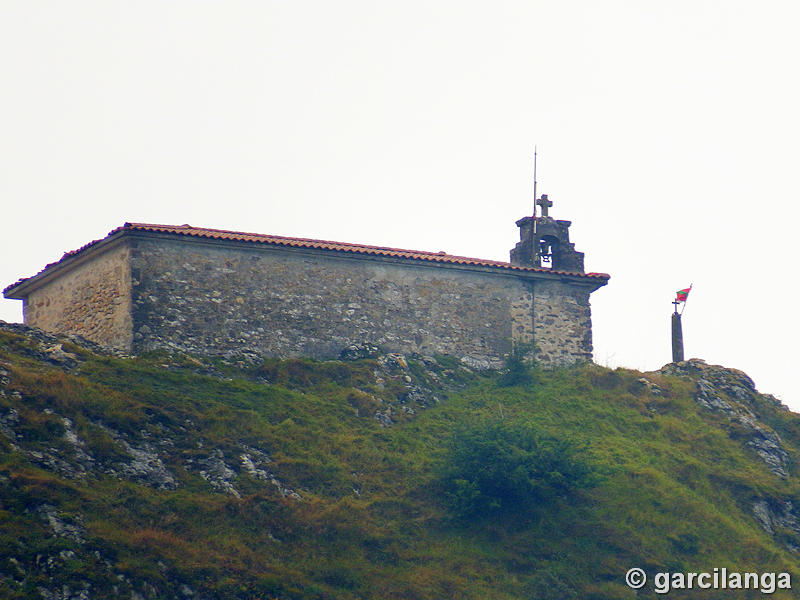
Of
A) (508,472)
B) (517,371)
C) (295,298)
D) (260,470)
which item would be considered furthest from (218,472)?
(517,371)

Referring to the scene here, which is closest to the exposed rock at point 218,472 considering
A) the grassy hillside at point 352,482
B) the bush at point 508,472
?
the grassy hillside at point 352,482

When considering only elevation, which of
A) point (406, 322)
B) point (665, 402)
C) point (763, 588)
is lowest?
point (763, 588)

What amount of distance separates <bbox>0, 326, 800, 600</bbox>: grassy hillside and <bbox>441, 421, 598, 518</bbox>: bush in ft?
0.45

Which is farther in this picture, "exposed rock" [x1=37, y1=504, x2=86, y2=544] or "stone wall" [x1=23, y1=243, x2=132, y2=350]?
"stone wall" [x1=23, y1=243, x2=132, y2=350]

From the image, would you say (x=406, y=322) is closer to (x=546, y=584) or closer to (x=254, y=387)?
(x=254, y=387)

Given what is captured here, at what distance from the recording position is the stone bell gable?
3447 cm

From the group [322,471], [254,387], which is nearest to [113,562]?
[322,471]

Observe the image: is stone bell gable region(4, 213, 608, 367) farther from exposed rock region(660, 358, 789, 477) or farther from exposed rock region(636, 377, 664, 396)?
exposed rock region(660, 358, 789, 477)

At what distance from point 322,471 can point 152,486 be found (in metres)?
4.93

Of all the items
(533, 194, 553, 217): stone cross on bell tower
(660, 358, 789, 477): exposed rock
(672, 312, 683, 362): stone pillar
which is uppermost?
(533, 194, 553, 217): stone cross on bell tower

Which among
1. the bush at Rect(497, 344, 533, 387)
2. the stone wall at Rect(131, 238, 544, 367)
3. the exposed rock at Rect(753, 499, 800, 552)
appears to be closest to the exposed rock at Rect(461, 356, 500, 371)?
Answer: the stone wall at Rect(131, 238, 544, 367)

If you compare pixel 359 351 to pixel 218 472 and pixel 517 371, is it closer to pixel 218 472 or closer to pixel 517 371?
pixel 517 371

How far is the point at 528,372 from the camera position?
124ft


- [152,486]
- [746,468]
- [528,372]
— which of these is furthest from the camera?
[528,372]
